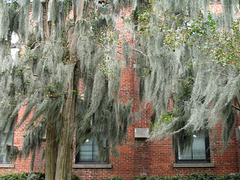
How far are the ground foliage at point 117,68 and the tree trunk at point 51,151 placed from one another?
522 millimetres

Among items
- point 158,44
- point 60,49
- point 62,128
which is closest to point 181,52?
point 158,44

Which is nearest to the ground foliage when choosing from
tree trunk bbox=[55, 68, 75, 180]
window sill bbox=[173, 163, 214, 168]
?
tree trunk bbox=[55, 68, 75, 180]

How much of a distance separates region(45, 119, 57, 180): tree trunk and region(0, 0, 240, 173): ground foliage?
52 cm

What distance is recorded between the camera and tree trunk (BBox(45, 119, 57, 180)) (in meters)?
7.81

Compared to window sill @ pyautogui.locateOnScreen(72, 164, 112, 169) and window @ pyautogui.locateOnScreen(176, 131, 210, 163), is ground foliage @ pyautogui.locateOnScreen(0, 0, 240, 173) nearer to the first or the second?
window sill @ pyautogui.locateOnScreen(72, 164, 112, 169)

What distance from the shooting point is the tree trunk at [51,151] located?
25.6ft

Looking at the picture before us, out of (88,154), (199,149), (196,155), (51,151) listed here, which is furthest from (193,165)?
(51,151)

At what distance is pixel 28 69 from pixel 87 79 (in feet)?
5.68

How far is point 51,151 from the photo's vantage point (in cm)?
804

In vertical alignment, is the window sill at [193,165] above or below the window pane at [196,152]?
below

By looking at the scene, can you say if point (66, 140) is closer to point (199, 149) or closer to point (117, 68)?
point (117, 68)

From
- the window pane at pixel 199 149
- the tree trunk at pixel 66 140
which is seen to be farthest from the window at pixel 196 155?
the tree trunk at pixel 66 140

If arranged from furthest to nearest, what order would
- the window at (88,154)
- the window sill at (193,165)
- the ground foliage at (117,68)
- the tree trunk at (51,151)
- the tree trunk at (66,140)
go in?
the window at (88,154)
the window sill at (193,165)
the tree trunk at (51,151)
the tree trunk at (66,140)
the ground foliage at (117,68)

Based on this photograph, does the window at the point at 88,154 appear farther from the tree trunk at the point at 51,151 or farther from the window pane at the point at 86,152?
the tree trunk at the point at 51,151
